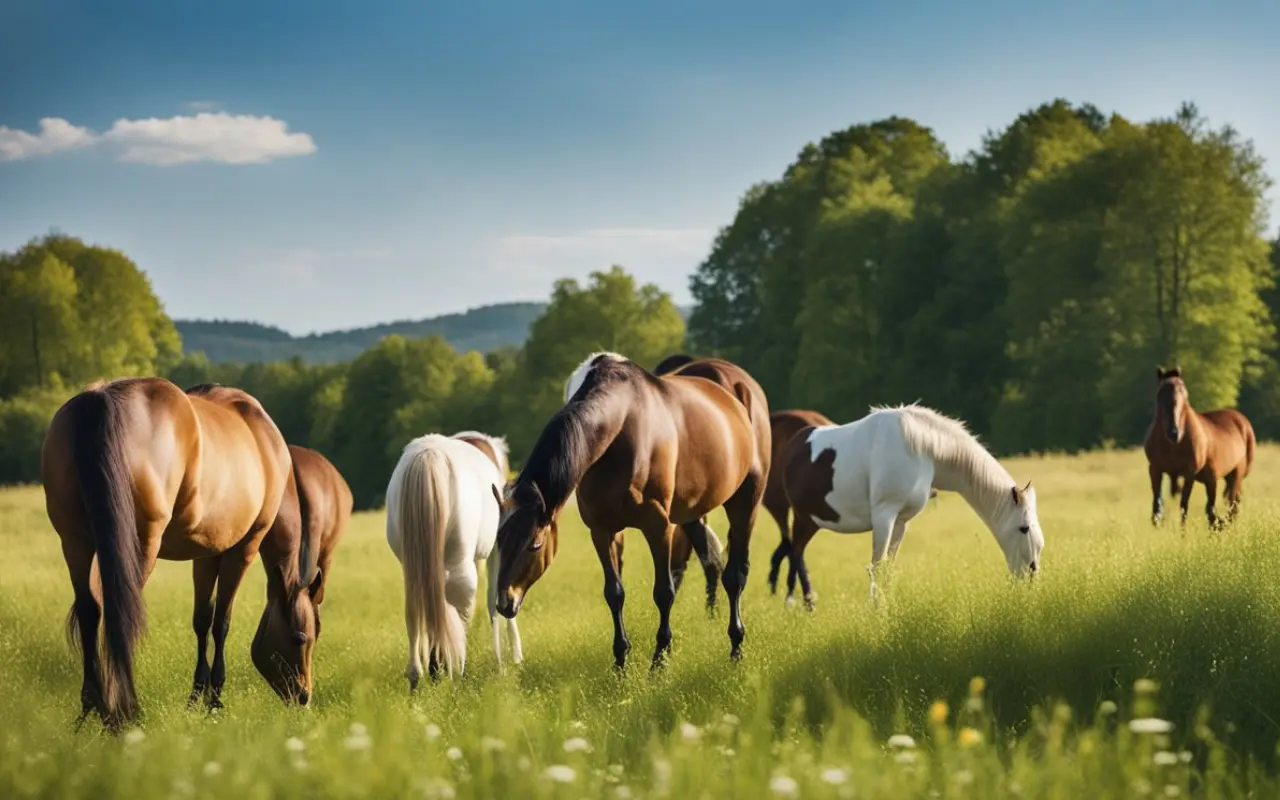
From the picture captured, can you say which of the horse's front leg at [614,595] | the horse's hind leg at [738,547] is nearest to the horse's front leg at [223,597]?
the horse's front leg at [614,595]

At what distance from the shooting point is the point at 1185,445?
14.9 meters

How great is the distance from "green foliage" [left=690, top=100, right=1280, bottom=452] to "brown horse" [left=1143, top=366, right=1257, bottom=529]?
19.7 metres

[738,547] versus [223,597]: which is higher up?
[738,547]

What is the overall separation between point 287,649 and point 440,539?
4.29 feet

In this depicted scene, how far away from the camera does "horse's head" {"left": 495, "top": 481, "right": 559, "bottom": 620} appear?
7.44 metres

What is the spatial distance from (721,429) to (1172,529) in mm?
6168

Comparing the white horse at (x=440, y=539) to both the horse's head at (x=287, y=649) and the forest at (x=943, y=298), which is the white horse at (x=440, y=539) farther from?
the forest at (x=943, y=298)

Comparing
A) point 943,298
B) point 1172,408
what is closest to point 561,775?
point 1172,408

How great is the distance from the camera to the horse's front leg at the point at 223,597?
8203 mm

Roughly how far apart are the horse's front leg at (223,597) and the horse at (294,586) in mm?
190

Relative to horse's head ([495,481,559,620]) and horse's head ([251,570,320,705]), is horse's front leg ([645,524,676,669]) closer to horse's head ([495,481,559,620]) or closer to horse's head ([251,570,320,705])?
horse's head ([495,481,559,620])

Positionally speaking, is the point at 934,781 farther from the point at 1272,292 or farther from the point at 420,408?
the point at 420,408

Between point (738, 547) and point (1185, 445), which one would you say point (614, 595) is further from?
point (1185, 445)

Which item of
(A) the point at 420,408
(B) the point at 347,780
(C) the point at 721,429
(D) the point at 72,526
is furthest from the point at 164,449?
(A) the point at 420,408
